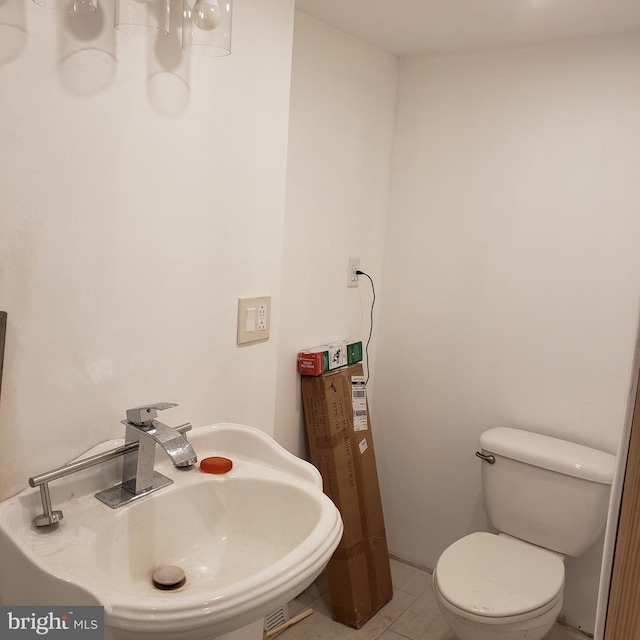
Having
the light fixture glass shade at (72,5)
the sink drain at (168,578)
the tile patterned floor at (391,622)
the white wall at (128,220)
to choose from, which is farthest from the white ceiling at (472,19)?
the tile patterned floor at (391,622)

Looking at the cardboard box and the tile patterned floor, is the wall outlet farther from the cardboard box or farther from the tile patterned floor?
the tile patterned floor

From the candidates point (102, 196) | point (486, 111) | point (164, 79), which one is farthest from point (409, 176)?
point (102, 196)

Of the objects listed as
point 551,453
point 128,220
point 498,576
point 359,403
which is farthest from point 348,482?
point 128,220

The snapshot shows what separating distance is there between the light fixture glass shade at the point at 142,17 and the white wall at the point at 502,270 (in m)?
1.37

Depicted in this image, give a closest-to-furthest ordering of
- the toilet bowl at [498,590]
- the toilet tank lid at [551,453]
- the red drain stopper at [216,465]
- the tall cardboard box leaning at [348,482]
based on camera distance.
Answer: the red drain stopper at [216,465] → the toilet bowl at [498,590] → the toilet tank lid at [551,453] → the tall cardboard box leaning at [348,482]

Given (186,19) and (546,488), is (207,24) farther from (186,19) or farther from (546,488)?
(546,488)

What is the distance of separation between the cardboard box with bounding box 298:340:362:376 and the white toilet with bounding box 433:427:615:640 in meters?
0.58

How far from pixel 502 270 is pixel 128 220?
4.80 feet

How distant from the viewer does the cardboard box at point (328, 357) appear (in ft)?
6.93

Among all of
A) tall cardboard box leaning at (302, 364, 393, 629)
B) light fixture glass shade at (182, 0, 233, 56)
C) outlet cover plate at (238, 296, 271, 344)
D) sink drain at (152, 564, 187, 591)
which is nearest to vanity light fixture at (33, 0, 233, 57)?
light fixture glass shade at (182, 0, 233, 56)

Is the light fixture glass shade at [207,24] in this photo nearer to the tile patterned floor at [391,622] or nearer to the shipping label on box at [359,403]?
the shipping label on box at [359,403]

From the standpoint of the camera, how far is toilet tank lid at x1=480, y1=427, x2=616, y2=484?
191cm

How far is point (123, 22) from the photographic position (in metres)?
1.16

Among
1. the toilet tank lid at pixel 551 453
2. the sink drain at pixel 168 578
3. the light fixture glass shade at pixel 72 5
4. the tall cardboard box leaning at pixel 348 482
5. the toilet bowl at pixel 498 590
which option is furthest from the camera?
the tall cardboard box leaning at pixel 348 482
